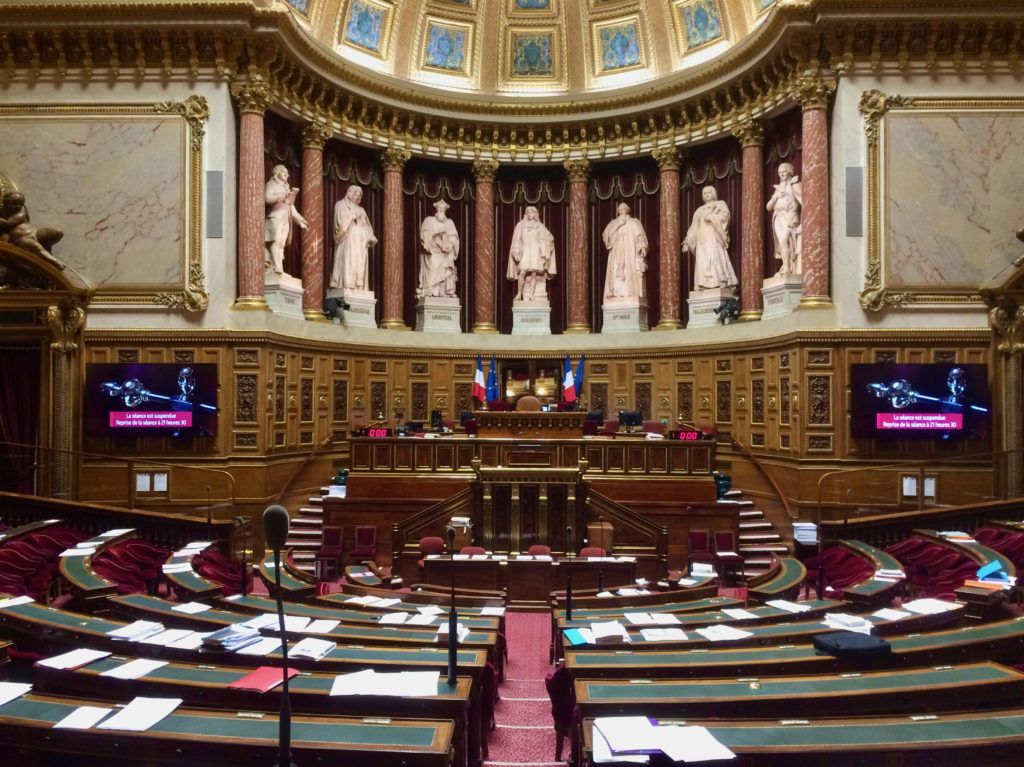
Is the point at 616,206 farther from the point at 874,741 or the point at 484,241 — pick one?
the point at 874,741

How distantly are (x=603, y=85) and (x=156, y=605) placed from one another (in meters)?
19.0

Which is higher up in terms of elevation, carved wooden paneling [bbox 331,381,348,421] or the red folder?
carved wooden paneling [bbox 331,381,348,421]

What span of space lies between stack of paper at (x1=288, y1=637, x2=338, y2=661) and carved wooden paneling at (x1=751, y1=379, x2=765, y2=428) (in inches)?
519

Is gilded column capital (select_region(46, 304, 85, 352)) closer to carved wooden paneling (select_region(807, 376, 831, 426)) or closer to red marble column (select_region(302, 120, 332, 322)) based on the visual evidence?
red marble column (select_region(302, 120, 332, 322))

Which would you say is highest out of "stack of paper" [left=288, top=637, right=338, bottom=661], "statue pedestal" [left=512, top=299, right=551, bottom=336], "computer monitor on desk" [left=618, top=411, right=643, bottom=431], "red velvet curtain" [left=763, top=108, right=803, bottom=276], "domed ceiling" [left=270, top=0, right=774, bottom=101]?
"domed ceiling" [left=270, top=0, right=774, bottom=101]

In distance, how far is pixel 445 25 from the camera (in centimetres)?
2125

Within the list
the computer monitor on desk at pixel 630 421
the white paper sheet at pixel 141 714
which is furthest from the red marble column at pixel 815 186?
the white paper sheet at pixel 141 714

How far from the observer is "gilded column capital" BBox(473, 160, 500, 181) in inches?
856

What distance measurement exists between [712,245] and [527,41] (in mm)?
8325

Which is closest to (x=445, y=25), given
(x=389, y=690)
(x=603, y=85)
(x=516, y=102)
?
(x=516, y=102)

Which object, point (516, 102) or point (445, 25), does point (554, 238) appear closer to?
point (516, 102)

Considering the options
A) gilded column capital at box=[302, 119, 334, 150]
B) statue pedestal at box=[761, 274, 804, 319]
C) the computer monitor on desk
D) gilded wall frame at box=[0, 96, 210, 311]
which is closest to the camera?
gilded wall frame at box=[0, 96, 210, 311]

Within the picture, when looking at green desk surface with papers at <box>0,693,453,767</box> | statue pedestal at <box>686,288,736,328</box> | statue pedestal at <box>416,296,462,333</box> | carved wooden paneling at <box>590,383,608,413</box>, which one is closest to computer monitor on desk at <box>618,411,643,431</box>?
carved wooden paneling at <box>590,383,608,413</box>

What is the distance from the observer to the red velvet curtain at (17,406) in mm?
15594
